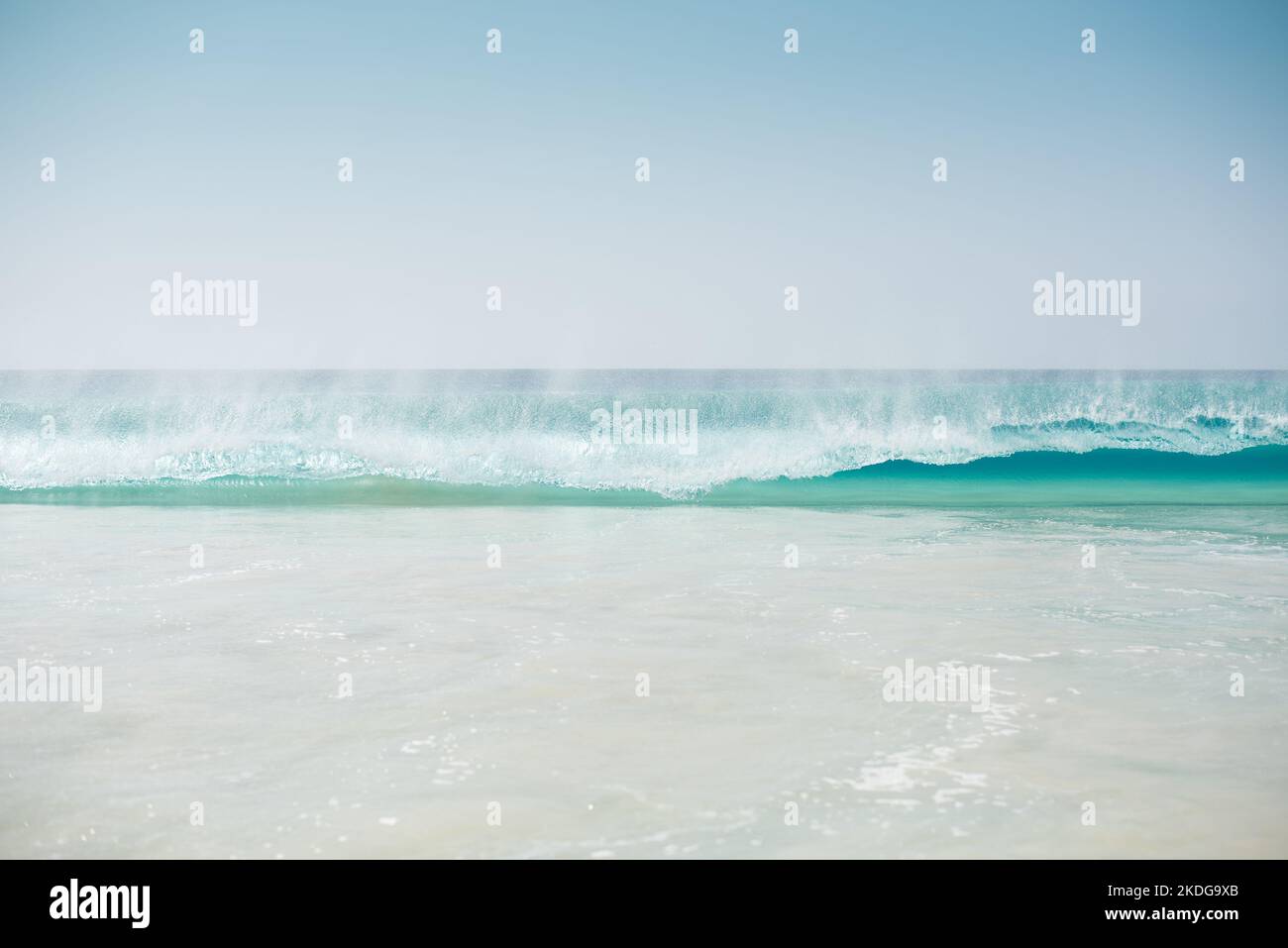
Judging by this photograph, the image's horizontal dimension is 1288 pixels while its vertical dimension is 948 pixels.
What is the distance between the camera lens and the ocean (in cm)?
288

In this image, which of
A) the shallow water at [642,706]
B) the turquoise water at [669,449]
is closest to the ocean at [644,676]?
the shallow water at [642,706]

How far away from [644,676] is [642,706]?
1.34 ft

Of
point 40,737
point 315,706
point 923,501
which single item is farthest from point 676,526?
point 40,737

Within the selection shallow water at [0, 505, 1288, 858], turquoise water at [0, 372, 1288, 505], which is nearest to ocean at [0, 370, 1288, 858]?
shallow water at [0, 505, 1288, 858]

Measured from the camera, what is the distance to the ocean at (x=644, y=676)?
2877 millimetres

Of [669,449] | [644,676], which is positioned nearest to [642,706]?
[644,676]

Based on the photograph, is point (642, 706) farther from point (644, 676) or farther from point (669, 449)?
point (669, 449)

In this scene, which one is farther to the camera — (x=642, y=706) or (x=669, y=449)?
(x=669, y=449)

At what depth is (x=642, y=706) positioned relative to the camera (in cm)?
388

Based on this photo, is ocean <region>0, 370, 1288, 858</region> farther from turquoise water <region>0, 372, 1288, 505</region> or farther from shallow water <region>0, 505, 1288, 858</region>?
turquoise water <region>0, 372, 1288, 505</region>

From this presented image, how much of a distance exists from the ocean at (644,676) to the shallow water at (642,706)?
2 centimetres

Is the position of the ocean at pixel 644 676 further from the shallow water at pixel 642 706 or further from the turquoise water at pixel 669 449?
the turquoise water at pixel 669 449

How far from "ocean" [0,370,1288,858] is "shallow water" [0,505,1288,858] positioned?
2cm

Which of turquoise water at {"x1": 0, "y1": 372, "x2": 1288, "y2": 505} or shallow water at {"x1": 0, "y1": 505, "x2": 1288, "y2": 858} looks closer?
shallow water at {"x1": 0, "y1": 505, "x2": 1288, "y2": 858}
